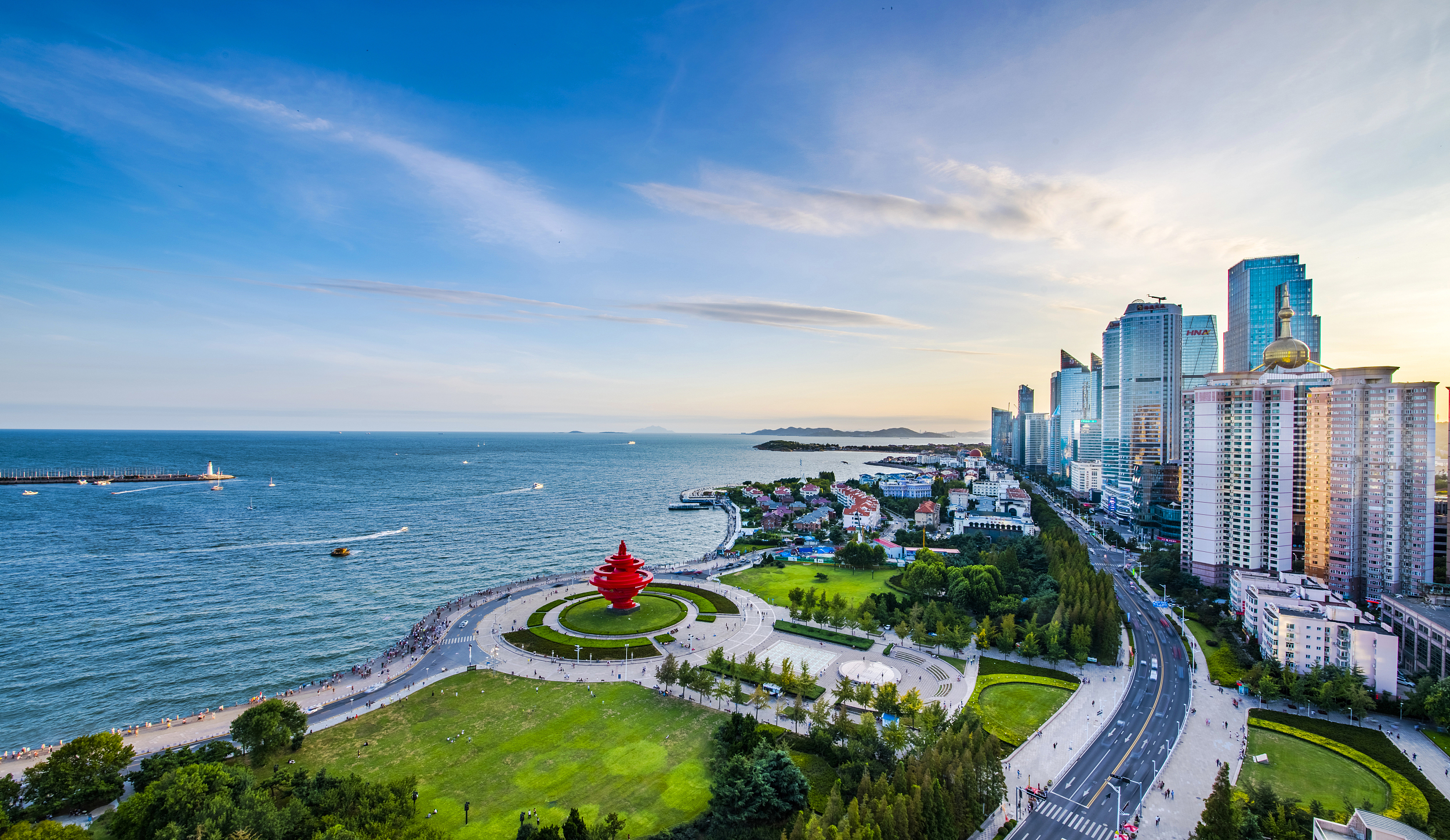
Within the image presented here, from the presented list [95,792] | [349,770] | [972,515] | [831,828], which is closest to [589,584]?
[349,770]

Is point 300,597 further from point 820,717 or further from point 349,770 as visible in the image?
point 820,717

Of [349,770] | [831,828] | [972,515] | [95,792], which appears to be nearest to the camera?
[831,828]

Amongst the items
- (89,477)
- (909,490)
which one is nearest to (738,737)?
(909,490)

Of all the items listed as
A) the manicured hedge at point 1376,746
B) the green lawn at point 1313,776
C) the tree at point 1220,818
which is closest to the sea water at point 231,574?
the tree at point 1220,818

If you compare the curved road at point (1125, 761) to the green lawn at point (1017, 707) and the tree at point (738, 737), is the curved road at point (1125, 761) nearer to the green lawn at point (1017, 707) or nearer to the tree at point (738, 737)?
the green lawn at point (1017, 707)

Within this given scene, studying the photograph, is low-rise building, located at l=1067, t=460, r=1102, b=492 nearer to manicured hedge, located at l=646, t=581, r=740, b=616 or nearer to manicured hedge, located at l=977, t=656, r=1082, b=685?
manicured hedge, located at l=977, t=656, r=1082, b=685

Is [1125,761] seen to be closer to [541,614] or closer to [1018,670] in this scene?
[1018,670]
